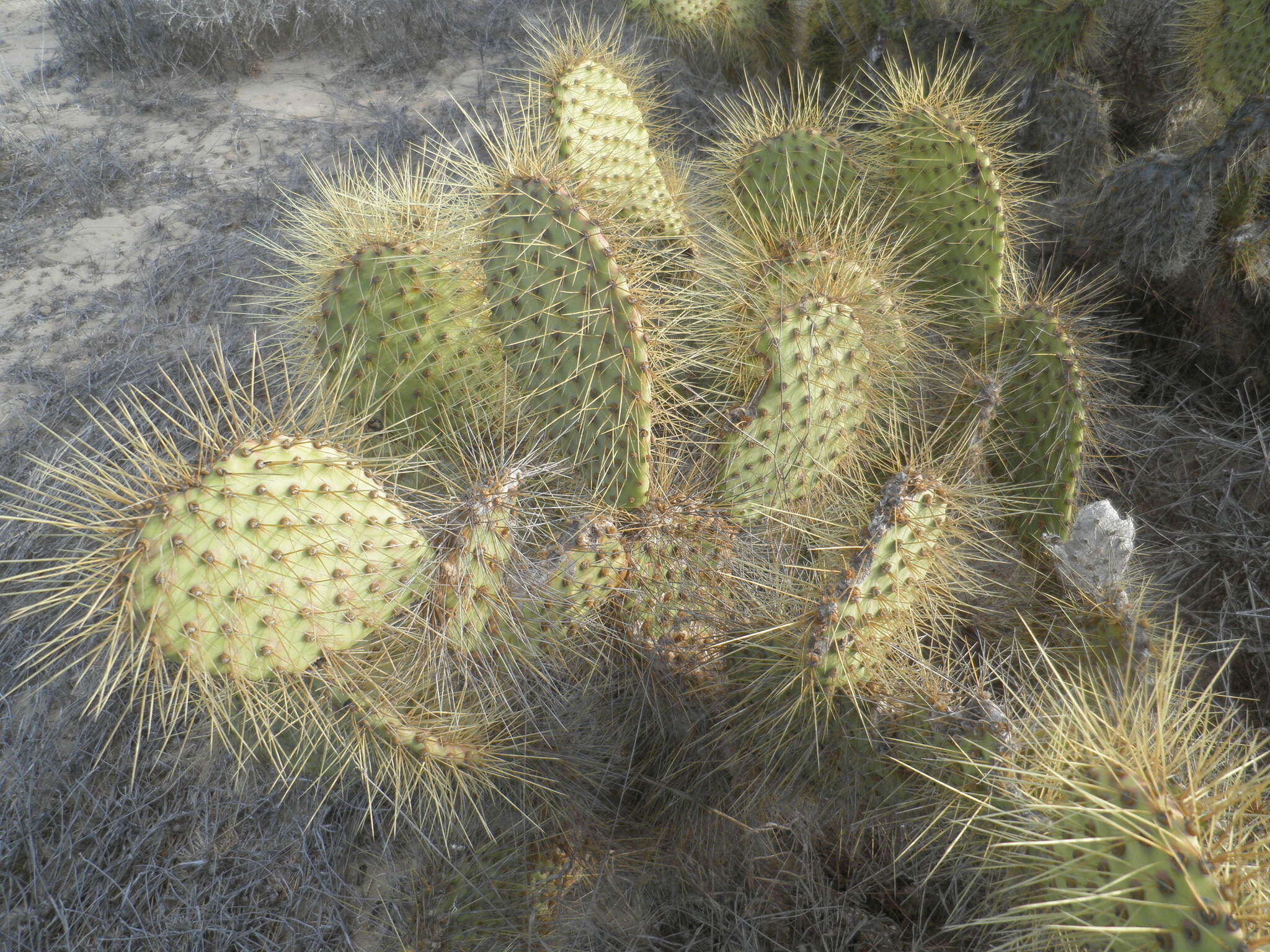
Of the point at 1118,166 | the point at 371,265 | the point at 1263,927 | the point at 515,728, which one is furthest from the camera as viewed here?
the point at 1118,166

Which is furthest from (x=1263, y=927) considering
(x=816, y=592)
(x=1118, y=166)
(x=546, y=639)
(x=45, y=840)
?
(x=1118, y=166)

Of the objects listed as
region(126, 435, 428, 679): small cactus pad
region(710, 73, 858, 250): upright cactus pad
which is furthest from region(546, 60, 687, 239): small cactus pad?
region(126, 435, 428, 679): small cactus pad

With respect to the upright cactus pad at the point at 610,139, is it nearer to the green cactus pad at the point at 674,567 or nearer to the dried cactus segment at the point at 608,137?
the dried cactus segment at the point at 608,137

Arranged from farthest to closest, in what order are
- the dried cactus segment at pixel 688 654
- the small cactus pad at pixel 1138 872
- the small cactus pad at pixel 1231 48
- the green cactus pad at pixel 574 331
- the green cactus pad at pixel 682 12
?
1. the green cactus pad at pixel 682 12
2. the small cactus pad at pixel 1231 48
3. the dried cactus segment at pixel 688 654
4. the green cactus pad at pixel 574 331
5. the small cactus pad at pixel 1138 872

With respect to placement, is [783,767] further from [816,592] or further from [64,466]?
[64,466]

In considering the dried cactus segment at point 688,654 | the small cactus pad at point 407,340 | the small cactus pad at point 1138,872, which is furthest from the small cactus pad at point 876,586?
the small cactus pad at point 407,340

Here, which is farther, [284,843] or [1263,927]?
[284,843]
